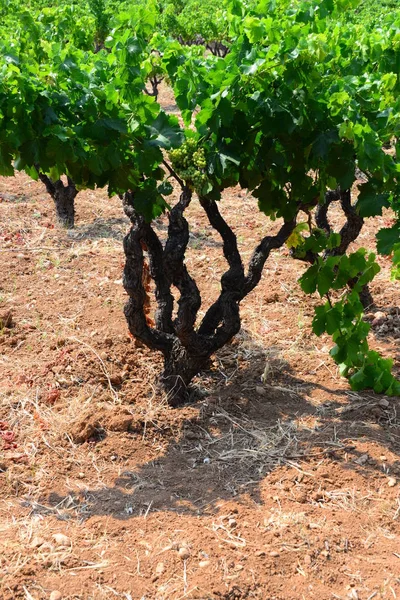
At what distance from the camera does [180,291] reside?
382cm

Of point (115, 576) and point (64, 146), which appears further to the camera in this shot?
point (64, 146)

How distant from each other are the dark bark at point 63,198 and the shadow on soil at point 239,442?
10.7 ft

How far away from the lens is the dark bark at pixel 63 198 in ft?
22.6

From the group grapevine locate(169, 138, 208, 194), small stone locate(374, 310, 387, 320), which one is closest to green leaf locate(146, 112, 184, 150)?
grapevine locate(169, 138, 208, 194)

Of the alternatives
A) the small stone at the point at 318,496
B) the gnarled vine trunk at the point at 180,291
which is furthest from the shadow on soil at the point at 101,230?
the small stone at the point at 318,496

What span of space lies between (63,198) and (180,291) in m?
3.53

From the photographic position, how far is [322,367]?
14.4ft

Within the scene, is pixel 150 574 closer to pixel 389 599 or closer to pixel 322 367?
pixel 389 599

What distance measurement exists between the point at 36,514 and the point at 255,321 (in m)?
2.27

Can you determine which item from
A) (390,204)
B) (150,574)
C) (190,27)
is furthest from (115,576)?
(190,27)

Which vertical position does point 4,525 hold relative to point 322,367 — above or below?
below

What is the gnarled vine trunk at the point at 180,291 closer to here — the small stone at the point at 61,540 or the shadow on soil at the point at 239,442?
the shadow on soil at the point at 239,442

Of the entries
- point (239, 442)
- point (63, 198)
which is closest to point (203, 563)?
point (239, 442)

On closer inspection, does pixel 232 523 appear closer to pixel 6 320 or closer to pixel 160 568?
pixel 160 568
